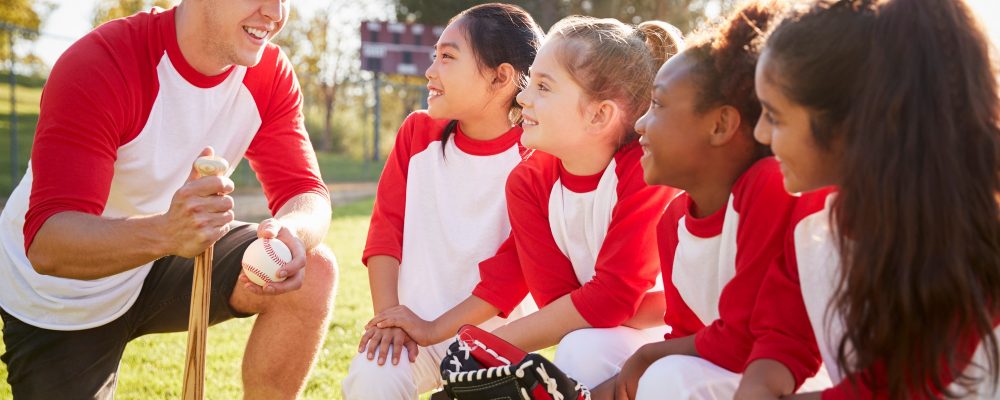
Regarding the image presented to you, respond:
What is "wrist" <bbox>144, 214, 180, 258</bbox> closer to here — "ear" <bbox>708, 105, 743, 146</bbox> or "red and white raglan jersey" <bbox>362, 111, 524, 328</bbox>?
"red and white raglan jersey" <bbox>362, 111, 524, 328</bbox>

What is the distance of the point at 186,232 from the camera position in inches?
103

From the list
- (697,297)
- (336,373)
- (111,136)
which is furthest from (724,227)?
(336,373)

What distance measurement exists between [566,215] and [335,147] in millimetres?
25644

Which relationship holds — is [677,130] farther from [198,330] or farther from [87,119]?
[87,119]

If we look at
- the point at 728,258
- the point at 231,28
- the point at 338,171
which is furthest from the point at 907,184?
the point at 338,171

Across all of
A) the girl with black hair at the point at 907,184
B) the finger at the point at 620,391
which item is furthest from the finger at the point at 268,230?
the girl with black hair at the point at 907,184

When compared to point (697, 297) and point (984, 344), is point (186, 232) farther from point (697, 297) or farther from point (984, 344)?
point (984, 344)

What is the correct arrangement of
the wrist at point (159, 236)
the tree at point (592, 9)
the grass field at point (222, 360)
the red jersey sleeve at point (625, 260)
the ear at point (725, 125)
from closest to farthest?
the ear at point (725, 125) < the wrist at point (159, 236) < the red jersey sleeve at point (625, 260) < the grass field at point (222, 360) < the tree at point (592, 9)

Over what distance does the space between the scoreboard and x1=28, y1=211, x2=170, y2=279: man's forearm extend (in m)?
19.5

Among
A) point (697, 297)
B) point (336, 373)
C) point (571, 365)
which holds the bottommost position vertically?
point (336, 373)

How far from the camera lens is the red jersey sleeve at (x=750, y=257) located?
2.27m

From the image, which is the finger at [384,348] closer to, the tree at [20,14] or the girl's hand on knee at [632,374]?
the girl's hand on knee at [632,374]

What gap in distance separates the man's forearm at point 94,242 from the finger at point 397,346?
2.58ft

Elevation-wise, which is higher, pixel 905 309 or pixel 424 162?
pixel 905 309
